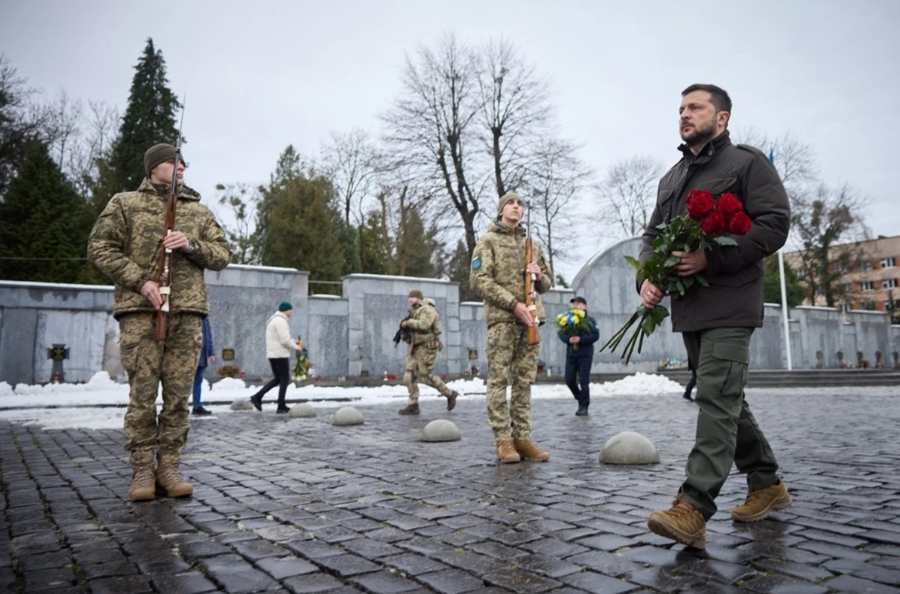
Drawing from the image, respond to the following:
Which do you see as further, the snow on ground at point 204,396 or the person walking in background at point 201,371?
the person walking in background at point 201,371

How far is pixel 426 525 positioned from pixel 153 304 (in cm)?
231

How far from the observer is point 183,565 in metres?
3.01

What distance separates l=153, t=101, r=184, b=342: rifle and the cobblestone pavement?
1.13 metres

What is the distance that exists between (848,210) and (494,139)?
A: 25.8 meters

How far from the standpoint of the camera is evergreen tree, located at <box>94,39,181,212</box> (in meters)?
35.0

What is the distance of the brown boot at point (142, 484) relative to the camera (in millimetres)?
4422

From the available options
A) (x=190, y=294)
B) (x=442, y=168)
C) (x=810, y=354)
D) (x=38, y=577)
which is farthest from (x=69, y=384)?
(x=810, y=354)

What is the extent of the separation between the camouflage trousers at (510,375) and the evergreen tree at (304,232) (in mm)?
31806

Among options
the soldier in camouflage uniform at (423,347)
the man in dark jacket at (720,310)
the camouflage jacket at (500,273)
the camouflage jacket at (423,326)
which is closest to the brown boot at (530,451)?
the camouflage jacket at (500,273)

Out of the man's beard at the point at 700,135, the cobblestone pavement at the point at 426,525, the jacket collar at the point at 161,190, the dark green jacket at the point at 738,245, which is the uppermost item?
the jacket collar at the point at 161,190

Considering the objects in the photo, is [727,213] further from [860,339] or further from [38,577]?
[860,339]

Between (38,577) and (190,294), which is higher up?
(190,294)

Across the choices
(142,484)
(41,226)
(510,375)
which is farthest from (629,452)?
(41,226)

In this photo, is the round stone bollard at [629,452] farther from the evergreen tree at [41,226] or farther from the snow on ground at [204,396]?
the evergreen tree at [41,226]
